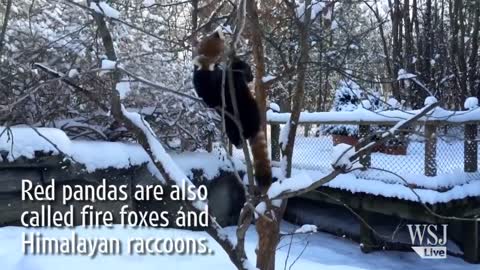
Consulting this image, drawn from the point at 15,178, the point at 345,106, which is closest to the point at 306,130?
the point at 345,106

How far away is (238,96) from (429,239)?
4125mm

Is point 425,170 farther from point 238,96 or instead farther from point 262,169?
point 262,169

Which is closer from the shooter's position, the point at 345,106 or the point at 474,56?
the point at 345,106

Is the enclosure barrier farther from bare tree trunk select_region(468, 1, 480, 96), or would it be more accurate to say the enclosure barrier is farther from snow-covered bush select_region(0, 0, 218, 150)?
bare tree trunk select_region(468, 1, 480, 96)

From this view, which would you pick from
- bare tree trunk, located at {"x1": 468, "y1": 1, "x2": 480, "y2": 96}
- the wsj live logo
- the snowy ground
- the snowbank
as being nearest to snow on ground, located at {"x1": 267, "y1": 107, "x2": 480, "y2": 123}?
the snowbank

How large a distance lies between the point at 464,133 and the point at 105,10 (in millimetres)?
4310

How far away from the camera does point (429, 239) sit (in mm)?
5496

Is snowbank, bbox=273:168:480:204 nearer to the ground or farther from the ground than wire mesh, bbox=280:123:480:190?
nearer to the ground

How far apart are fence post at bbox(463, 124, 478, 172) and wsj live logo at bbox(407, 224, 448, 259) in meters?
0.65

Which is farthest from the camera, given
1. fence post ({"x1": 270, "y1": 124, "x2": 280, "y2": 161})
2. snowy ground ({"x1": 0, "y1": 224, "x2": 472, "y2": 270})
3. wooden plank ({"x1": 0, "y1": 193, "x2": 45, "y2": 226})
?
fence post ({"x1": 270, "y1": 124, "x2": 280, "y2": 161})

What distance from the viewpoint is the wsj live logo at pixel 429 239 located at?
531cm

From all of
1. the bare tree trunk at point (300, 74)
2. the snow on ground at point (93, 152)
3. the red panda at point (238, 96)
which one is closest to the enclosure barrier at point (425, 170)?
the snow on ground at point (93, 152)

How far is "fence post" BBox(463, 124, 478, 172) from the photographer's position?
4.94 meters

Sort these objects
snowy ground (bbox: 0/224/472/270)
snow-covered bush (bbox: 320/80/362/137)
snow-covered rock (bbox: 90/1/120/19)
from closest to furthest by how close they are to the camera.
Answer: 1. snow-covered rock (bbox: 90/1/120/19)
2. snowy ground (bbox: 0/224/472/270)
3. snow-covered bush (bbox: 320/80/362/137)
